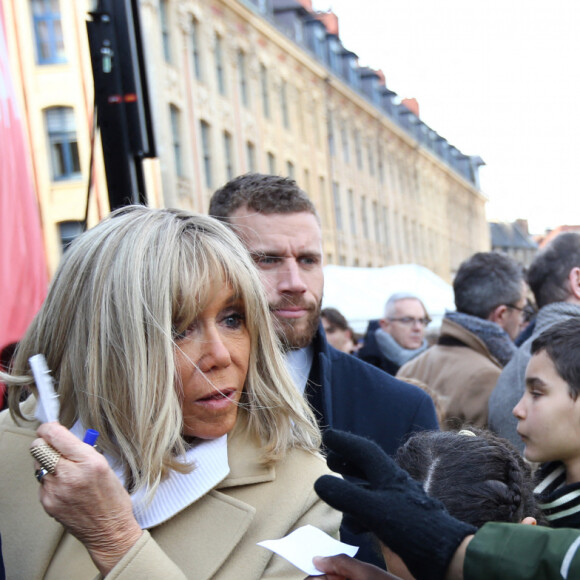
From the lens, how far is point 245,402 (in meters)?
2.07

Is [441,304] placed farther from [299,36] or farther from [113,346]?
[299,36]

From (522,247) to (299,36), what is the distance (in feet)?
131

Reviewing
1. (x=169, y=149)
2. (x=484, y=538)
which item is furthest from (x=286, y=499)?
(x=169, y=149)

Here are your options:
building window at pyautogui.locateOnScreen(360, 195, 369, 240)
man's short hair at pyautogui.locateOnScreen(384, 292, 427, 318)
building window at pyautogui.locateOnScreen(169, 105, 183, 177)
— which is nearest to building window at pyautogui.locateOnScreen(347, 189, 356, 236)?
building window at pyautogui.locateOnScreen(360, 195, 369, 240)

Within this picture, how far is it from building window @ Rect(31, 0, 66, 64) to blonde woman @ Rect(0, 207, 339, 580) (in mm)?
18100

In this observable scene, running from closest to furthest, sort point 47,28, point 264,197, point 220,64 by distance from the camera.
Answer: point 264,197 < point 47,28 < point 220,64

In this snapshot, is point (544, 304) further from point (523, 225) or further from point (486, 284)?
point (523, 225)

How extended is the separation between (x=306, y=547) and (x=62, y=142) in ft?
62.2

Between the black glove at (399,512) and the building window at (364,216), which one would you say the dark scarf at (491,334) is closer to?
the black glove at (399,512)

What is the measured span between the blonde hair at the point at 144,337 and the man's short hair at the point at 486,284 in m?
2.71

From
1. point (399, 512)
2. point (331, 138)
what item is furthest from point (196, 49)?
point (399, 512)

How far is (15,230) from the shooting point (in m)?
2.55

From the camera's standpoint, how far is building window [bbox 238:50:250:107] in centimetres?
2558

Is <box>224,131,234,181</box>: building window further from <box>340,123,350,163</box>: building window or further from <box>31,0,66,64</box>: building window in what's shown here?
<box>340,123,350,163</box>: building window
